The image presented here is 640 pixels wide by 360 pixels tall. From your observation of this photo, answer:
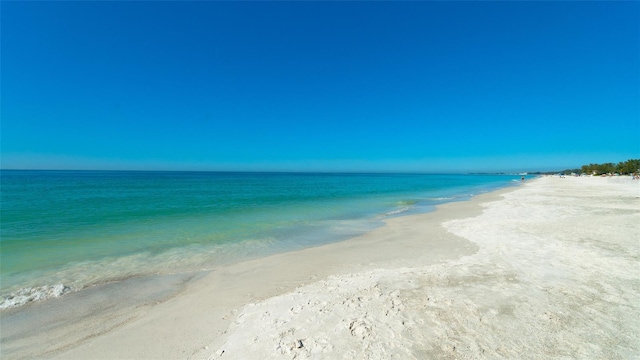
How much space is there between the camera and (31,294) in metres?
6.73

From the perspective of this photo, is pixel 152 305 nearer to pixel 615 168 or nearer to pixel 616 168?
pixel 616 168

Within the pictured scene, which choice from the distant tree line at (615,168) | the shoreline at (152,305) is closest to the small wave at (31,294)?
the shoreline at (152,305)

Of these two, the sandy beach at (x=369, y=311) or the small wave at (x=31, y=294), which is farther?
the small wave at (x=31, y=294)

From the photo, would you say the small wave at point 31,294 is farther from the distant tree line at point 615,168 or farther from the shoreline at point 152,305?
the distant tree line at point 615,168

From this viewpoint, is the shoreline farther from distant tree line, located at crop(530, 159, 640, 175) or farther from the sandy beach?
distant tree line, located at crop(530, 159, 640, 175)

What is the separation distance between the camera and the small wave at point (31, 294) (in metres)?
6.33

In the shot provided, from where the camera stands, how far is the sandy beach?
3.99 metres

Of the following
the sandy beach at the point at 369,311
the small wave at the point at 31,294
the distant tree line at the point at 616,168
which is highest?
the distant tree line at the point at 616,168

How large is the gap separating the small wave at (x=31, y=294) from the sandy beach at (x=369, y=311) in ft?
1.29

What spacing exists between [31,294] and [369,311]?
8596mm

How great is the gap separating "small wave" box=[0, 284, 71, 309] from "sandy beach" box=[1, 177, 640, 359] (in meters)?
0.39

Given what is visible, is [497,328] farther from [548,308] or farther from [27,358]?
[27,358]

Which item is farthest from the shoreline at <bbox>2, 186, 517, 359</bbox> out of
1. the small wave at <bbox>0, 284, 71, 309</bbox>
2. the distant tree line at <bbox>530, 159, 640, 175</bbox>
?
the distant tree line at <bbox>530, 159, 640, 175</bbox>

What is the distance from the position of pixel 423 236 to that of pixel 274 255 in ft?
21.7
